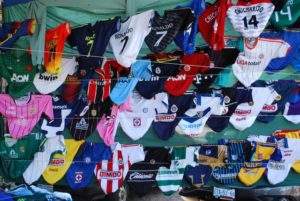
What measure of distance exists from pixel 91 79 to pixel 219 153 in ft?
7.27

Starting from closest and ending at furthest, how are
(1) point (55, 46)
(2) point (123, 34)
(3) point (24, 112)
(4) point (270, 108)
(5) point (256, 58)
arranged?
(2) point (123, 34), (1) point (55, 46), (5) point (256, 58), (4) point (270, 108), (3) point (24, 112)

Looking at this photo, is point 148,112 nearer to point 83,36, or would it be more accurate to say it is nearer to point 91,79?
point 91,79

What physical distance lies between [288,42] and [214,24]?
1276mm

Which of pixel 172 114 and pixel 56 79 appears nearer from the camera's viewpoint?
pixel 172 114

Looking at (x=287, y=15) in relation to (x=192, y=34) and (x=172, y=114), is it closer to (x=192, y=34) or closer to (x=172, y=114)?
(x=192, y=34)

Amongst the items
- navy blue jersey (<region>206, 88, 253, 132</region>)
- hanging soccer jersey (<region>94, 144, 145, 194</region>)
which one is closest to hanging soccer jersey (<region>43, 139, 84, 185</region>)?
hanging soccer jersey (<region>94, 144, 145, 194</region>)

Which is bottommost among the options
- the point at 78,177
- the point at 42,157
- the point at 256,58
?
the point at 78,177

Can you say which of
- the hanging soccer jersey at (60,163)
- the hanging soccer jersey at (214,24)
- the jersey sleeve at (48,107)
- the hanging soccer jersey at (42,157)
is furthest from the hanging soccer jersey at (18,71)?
the hanging soccer jersey at (214,24)

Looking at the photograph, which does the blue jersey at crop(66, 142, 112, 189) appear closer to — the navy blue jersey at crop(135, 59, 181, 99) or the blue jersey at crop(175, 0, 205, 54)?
the navy blue jersey at crop(135, 59, 181, 99)

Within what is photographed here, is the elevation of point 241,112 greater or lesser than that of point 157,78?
lesser

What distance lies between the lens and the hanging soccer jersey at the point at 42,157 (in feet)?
20.2

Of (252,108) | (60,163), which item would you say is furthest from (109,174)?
(252,108)

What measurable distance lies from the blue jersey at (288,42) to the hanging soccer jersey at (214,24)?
0.87 meters

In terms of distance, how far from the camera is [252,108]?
20.0 ft
